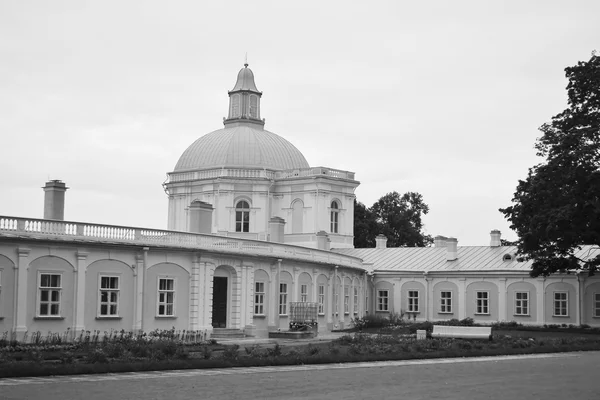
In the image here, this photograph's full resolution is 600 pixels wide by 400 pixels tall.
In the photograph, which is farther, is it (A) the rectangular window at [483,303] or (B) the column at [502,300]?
(A) the rectangular window at [483,303]

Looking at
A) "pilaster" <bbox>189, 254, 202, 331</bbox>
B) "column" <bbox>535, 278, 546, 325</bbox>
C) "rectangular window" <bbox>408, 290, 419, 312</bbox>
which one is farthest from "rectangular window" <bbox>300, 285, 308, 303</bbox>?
"column" <bbox>535, 278, 546, 325</bbox>

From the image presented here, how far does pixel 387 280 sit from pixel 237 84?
80.9 ft

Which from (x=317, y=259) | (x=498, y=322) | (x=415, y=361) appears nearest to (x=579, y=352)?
(x=415, y=361)

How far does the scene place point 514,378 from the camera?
19531mm

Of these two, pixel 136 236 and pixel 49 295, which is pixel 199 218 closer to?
pixel 136 236

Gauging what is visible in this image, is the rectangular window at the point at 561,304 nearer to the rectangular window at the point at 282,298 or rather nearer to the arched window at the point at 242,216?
the rectangular window at the point at 282,298

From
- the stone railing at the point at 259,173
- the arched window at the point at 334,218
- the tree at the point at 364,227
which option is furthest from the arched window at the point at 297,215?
the tree at the point at 364,227

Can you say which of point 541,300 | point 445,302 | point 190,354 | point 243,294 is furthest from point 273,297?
point 541,300

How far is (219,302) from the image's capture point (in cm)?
3928

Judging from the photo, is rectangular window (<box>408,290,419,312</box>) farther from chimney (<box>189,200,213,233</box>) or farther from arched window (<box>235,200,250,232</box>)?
chimney (<box>189,200,213,233</box>)

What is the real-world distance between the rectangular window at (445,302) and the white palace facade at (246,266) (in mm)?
65

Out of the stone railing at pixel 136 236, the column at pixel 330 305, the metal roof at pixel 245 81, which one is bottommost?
the column at pixel 330 305

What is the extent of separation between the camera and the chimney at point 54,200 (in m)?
34.5

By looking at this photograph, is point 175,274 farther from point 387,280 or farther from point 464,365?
point 387,280
